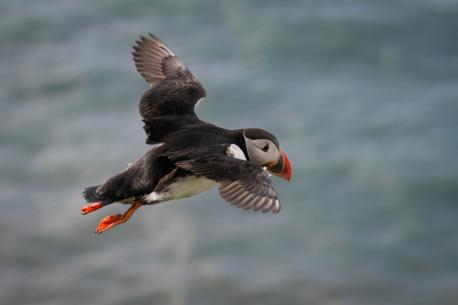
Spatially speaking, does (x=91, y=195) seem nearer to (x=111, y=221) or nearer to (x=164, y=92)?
(x=111, y=221)

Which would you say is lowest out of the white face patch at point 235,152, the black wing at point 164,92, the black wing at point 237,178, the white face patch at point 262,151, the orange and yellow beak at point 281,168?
the black wing at point 237,178

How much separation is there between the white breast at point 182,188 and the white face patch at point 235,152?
22 cm

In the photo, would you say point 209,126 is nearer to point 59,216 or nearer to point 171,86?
point 171,86

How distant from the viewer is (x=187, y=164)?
22.7 feet

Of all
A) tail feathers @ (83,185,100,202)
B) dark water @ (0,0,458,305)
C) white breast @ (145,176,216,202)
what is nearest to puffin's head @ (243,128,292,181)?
white breast @ (145,176,216,202)

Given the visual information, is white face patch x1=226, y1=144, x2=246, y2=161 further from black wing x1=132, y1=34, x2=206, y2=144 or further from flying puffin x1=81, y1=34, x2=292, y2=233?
black wing x1=132, y1=34, x2=206, y2=144

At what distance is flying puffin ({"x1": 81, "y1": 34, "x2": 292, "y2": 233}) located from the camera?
6.84 m

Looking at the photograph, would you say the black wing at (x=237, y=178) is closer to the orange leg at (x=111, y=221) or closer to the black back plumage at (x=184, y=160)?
the black back plumage at (x=184, y=160)

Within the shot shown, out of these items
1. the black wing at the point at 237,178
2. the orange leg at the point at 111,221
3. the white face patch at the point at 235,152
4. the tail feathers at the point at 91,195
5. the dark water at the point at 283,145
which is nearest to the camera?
the black wing at the point at 237,178

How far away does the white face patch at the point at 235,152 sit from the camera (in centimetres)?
722

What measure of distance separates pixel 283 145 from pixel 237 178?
5.65m

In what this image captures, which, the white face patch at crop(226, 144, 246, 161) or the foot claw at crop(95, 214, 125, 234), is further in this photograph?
the foot claw at crop(95, 214, 125, 234)

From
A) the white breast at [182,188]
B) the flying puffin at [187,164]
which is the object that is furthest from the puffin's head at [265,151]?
the white breast at [182,188]

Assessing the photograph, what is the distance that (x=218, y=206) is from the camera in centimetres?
1211
